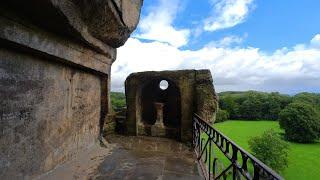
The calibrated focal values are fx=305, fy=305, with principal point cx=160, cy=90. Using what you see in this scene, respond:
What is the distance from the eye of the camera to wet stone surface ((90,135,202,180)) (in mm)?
5125

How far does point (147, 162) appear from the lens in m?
5.94

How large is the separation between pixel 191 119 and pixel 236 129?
158ft

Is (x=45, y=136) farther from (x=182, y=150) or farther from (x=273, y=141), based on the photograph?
(x=273, y=141)

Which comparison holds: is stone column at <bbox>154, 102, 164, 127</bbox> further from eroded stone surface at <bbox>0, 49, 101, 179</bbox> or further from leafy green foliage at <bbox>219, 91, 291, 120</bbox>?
leafy green foliage at <bbox>219, 91, 291, 120</bbox>

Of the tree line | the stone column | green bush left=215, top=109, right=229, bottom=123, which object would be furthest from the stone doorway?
the tree line

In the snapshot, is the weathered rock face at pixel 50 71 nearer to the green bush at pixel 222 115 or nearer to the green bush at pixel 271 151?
the green bush at pixel 271 151

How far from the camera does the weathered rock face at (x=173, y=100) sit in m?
8.38

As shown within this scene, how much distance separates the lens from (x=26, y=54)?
368 cm

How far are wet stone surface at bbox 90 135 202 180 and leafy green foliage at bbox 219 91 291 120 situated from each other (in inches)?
2381

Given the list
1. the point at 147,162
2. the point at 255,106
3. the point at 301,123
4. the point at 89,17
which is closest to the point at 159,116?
the point at 147,162

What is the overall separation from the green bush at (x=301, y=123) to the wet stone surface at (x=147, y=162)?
4240 centimetres

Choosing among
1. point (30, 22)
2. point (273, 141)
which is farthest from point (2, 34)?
point (273, 141)

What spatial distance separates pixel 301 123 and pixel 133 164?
45297 millimetres

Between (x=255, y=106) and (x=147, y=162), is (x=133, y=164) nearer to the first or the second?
(x=147, y=162)
